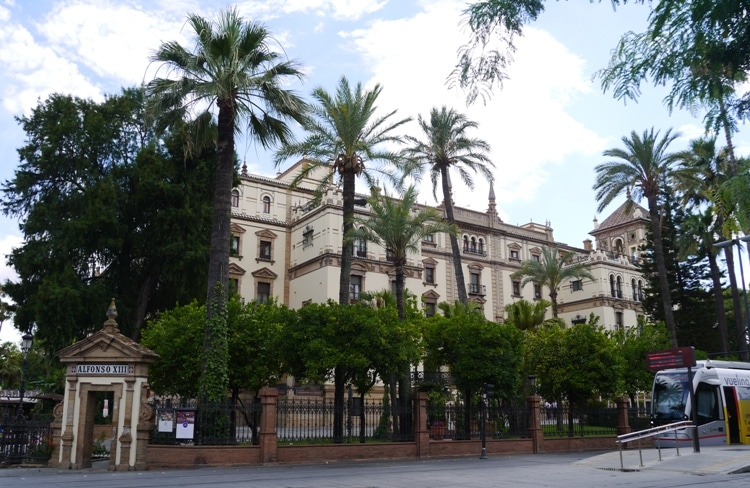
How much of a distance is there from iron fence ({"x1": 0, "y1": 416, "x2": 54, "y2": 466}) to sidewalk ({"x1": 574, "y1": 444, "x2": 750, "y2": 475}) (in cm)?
1675

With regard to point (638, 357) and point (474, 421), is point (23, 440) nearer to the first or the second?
point (474, 421)

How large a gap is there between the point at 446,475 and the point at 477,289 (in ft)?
142

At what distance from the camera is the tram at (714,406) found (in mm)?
24547

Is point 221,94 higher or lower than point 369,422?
→ higher

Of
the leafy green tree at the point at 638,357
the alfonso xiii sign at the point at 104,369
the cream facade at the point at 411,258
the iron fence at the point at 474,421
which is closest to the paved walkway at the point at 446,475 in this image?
the alfonso xiii sign at the point at 104,369

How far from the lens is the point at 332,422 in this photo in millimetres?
22969

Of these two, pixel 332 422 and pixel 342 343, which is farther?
pixel 342 343

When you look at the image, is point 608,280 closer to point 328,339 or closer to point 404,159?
point 404,159

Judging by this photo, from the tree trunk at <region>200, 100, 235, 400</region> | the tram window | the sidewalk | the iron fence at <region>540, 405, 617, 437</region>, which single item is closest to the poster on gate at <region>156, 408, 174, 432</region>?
the tree trunk at <region>200, 100, 235, 400</region>

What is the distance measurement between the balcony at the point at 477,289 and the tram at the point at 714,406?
33.8 meters

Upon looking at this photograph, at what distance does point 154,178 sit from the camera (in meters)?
32.5

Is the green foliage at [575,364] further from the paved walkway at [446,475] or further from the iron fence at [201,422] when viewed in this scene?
the iron fence at [201,422]

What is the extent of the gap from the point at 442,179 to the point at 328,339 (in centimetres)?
1545

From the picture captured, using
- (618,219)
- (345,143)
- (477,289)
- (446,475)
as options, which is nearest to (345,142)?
(345,143)
